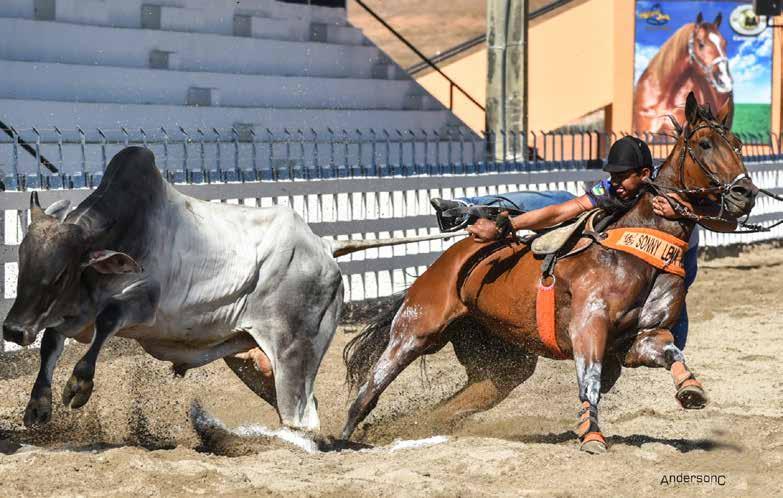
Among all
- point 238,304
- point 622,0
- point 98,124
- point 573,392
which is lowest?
point 573,392

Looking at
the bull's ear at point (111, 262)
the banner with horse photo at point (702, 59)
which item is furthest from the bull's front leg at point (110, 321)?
the banner with horse photo at point (702, 59)

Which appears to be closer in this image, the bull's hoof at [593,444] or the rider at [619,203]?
the bull's hoof at [593,444]

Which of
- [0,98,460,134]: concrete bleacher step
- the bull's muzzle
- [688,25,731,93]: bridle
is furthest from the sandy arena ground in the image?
[688,25,731,93]: bridle

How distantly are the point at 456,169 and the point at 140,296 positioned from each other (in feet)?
22.9

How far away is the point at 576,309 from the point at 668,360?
518 mm

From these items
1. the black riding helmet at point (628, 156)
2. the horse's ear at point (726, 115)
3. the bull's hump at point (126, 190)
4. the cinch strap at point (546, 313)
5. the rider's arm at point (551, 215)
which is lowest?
the cinch strap at point (546, 313)

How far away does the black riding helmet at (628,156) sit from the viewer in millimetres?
6641

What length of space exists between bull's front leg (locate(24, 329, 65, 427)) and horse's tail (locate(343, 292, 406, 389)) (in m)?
2.02

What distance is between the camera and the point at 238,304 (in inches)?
256

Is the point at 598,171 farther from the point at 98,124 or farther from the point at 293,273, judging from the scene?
the point at 293,273

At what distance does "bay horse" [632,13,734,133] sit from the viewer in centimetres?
2297

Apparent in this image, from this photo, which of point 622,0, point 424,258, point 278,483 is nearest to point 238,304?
point 278,483

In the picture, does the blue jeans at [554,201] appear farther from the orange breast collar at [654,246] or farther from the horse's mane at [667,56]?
the horse's mane at [667,56]

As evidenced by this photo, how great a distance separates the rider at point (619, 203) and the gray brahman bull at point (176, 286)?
530 millimetres
